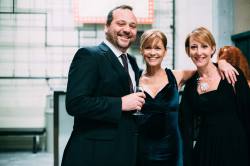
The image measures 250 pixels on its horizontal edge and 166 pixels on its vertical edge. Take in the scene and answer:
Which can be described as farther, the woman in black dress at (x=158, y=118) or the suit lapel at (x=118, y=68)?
the woman in black dress at (x=158, y=118)

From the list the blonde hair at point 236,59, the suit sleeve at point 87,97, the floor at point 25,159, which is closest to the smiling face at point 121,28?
the suit sleeve at point 87,97

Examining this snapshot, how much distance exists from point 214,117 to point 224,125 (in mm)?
70

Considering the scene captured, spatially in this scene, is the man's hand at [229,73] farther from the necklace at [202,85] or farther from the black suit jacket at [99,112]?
the black suit jacket at [99,112]

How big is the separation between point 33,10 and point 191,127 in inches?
190

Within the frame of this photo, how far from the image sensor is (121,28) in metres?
1.63

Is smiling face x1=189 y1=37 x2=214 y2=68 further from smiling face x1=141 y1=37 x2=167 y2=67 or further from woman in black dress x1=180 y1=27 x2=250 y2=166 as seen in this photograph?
smiling face x1=141 y1=37 x2=167 y2=67

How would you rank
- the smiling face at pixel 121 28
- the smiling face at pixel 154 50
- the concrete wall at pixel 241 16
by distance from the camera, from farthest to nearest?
the concrete wall at pixel 241 16 → the smiling face at pixel 154 50 → the smiling face at pixel 121 28

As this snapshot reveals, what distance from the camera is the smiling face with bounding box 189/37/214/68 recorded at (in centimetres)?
199

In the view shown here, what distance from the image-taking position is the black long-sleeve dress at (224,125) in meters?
1.95

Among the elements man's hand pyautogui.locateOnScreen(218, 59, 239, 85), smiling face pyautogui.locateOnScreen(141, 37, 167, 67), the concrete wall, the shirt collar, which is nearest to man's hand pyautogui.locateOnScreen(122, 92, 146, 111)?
the shirt collar

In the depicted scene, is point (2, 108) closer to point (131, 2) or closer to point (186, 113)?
point (131, 2)

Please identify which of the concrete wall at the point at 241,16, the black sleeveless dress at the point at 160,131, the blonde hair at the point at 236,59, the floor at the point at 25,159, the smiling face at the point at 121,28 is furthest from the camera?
the floor at the point at 25,159

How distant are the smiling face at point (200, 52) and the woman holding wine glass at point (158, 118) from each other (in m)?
0.12

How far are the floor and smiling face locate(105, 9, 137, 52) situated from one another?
355 centimetres
